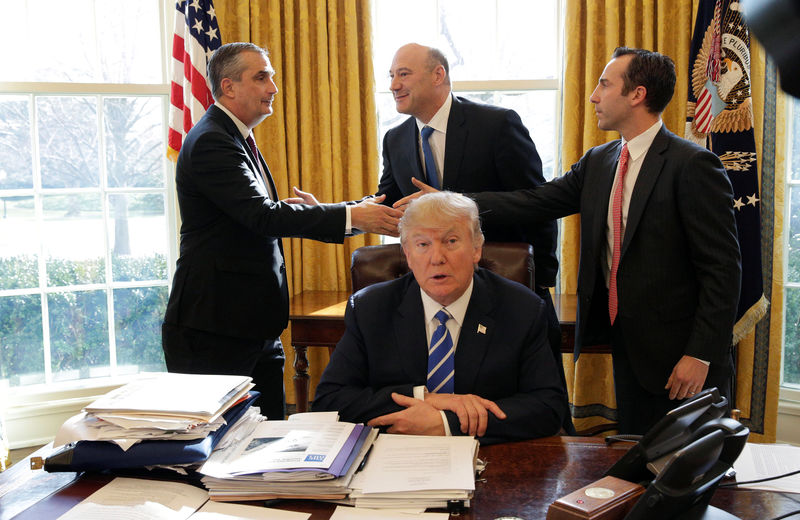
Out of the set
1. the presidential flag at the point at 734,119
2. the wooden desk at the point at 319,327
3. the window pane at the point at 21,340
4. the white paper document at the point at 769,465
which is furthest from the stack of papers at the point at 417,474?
the window pane at the point at 21,340

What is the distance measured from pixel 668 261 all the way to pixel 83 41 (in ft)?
10.2

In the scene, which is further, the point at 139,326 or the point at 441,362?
the point at 139,326

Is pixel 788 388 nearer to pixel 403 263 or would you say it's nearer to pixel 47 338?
pixel 403 263

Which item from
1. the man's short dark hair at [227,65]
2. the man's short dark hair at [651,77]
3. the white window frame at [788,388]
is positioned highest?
the man's short dark hair at [227,65]

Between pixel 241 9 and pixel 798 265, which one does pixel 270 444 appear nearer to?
pixel 241 9

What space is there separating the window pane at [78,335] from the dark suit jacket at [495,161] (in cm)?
211

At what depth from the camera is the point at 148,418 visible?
4.43 feet

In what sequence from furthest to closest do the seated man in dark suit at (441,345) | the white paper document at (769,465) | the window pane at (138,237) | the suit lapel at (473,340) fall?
the window pane at (138,237) < the suit lapel at (473,340) < the seated man in dark suit at (441,345) < the white paper document at (769,465)

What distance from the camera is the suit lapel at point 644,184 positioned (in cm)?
221

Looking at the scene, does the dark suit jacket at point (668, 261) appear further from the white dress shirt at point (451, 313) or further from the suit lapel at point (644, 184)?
the white dress shirt at point (451, 313)

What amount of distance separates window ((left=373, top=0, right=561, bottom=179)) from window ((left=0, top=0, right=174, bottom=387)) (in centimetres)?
128

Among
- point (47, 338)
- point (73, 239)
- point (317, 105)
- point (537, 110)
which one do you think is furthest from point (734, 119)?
point (47, 338)

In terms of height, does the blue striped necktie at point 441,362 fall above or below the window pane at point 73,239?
below

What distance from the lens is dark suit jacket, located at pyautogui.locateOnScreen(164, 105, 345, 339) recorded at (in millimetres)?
2393
